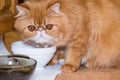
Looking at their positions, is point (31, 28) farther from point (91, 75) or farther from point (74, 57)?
point (91, 75)

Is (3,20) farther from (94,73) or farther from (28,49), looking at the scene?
(94,73)

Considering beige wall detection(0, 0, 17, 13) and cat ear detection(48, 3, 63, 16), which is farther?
beige wall detection(0, 0, 17, 13)

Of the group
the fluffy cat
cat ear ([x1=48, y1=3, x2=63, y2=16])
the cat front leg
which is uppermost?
cat ear ([x1=48, y1=3, x2=63, y2=16])

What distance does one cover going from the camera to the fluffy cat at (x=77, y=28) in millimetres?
1512

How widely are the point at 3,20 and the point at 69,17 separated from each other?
0.39 m

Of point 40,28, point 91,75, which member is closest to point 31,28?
point 40,28

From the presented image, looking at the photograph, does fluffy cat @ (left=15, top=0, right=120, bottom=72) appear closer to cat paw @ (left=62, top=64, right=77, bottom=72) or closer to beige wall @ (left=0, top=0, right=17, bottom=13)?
cat paw @ (left=62, top=64, right=77, bottom=72)

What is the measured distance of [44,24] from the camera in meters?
1.50

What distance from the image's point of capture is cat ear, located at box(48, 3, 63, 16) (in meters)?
1.50

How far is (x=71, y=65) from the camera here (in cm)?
162

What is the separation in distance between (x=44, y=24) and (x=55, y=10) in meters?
0.09

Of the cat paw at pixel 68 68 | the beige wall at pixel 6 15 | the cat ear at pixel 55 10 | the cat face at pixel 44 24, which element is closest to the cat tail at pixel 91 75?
the cat paw at pixel 68 68

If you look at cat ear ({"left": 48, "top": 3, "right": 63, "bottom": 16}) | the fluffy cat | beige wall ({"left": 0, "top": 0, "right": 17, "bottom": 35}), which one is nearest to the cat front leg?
the fluffy cat

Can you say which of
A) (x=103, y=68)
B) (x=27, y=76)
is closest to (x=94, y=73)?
(x=103, y=68)
